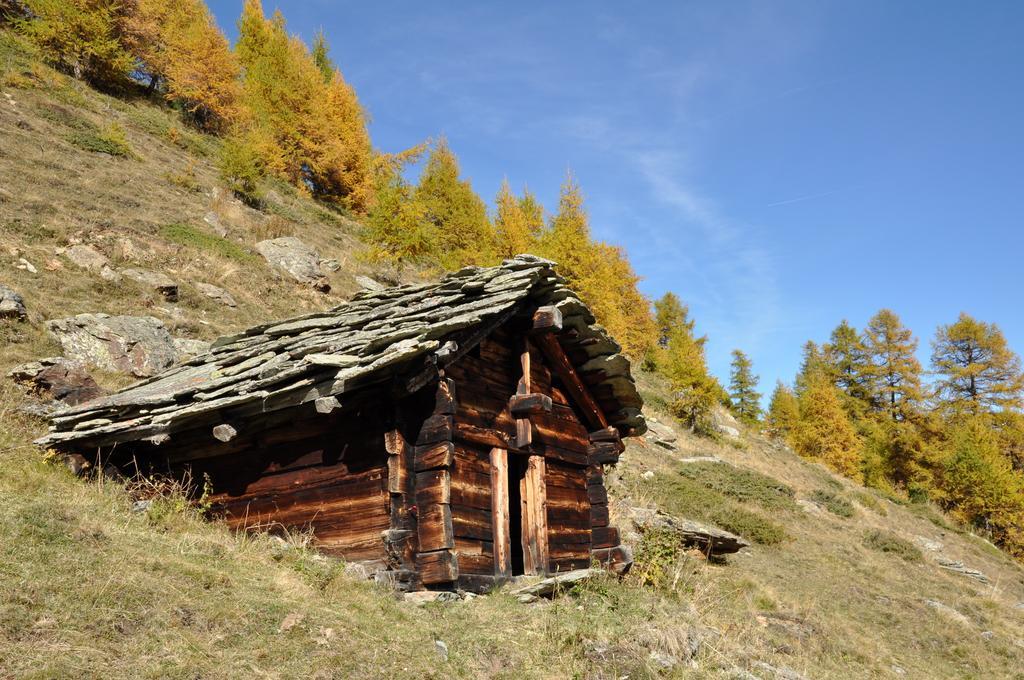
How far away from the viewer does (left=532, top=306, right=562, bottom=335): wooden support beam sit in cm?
998

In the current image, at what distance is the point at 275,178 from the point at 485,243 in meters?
13.5

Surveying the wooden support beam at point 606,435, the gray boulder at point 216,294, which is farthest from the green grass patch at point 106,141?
the wooden support beam at point 606,435

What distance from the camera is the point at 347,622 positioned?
645 centimetres

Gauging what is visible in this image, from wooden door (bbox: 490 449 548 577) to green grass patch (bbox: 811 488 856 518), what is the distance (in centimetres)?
2105

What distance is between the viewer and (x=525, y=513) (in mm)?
10430

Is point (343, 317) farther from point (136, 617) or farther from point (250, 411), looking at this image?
point (136, 617)

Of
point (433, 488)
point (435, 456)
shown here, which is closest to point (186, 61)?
point (435, 456)

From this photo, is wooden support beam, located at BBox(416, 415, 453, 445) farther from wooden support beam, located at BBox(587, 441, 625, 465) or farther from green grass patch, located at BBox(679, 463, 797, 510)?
green grass patch, located at BBox(679, 463, 797, 510)

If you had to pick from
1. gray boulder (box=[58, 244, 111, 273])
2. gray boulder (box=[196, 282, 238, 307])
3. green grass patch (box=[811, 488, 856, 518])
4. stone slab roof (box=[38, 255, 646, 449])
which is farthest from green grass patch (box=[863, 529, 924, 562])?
gray boulder (box=[58, 244, 111, 273])

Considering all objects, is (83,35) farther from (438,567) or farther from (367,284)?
(438,567)

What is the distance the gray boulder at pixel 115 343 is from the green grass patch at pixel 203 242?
7.56 metres

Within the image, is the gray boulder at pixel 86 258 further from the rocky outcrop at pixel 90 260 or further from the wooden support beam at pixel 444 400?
the wooden support beam at pixel 444 400

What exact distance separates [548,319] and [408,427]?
8.66ft

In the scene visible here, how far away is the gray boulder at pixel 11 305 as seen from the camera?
13.5m
